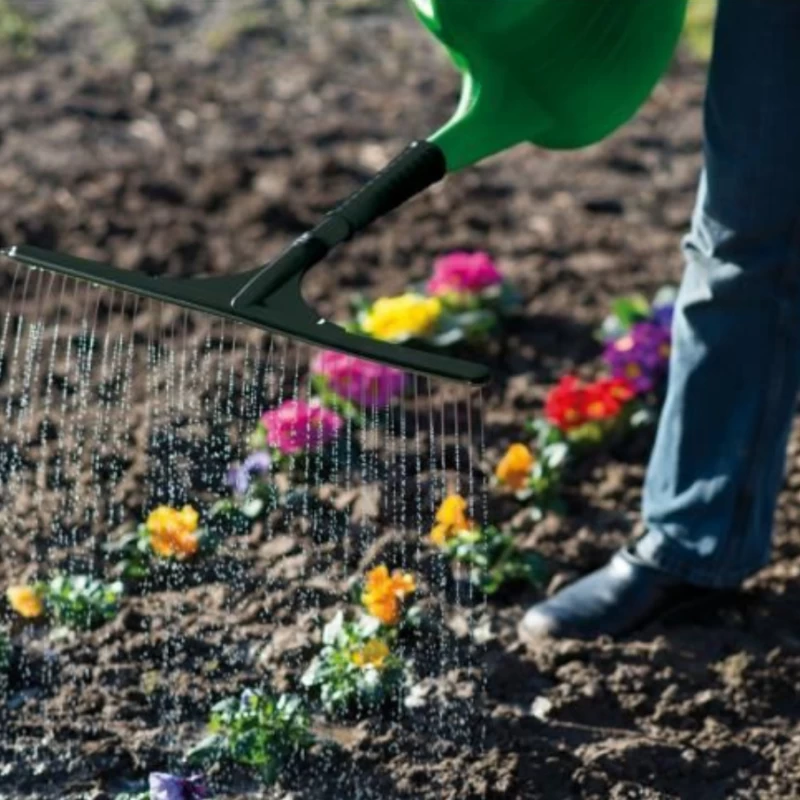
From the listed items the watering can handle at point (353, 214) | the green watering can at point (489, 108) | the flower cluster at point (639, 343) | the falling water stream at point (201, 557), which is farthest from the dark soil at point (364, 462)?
the watering can handle at point (353, 214)

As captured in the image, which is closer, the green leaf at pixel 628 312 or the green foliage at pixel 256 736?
the green foliage at pixel 256 736

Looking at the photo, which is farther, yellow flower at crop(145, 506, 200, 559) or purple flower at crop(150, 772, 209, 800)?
yellow flower at crop(145, 506, 200, 559)

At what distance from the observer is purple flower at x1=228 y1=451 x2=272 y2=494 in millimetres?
3490

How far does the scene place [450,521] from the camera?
325cm

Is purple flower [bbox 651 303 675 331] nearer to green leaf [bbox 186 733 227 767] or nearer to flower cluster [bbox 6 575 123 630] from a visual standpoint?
flower cluster [bbox 6 575 123 630]

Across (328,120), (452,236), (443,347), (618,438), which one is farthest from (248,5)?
(618,438)

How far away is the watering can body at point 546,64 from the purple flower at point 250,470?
83cm

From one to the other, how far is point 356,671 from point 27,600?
573mm

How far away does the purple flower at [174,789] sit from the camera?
2.74 metres

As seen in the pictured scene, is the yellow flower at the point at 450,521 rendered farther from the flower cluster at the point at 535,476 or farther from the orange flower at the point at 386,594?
the flower cluster at the point at 535,476

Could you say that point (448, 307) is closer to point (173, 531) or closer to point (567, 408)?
point (567, 408)

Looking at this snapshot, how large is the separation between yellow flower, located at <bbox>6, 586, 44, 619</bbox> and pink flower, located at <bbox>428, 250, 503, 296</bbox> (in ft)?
4.54

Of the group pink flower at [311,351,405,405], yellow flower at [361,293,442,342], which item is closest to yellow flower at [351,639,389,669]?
pink flower at [311,351,405,405]

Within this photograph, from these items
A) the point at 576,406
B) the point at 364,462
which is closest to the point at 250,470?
the point at 364,462
